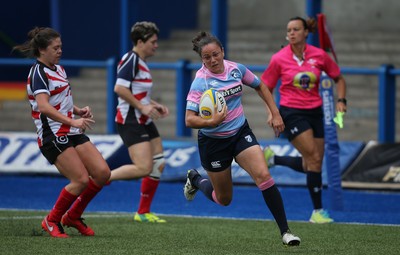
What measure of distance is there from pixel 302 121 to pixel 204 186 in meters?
2.06

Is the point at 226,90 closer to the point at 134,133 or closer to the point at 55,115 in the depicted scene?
the point at 55,115

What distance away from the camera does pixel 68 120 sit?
371 inches

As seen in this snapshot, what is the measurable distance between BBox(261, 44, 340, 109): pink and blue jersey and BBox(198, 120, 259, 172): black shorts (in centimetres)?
251

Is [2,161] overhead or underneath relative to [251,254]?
underneath

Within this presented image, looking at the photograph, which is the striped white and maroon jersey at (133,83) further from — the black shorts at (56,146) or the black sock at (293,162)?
the black sock at (293,162)

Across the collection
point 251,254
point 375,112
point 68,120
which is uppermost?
point 68,120

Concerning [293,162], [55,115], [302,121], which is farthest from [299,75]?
[55,115]

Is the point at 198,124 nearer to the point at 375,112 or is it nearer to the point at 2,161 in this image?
the point at 2,161

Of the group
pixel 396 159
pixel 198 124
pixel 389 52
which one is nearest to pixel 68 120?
pixel 198 124

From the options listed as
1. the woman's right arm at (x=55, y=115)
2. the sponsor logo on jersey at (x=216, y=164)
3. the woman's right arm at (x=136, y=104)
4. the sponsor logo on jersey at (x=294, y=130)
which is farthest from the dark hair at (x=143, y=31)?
the sponsor logo on jersey at (x=216, y=164)

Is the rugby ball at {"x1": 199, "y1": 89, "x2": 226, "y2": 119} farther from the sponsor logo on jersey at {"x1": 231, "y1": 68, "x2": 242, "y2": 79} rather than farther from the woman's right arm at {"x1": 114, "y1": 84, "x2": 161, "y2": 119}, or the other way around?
the woman's right arm at {"x1": 114, "y1": 84, "x2": 161, "y2": 119}

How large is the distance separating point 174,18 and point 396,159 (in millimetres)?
10395

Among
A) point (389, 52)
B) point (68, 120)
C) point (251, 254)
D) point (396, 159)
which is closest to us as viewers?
point (251, 254)

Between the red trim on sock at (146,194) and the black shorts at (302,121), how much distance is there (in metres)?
1.63
